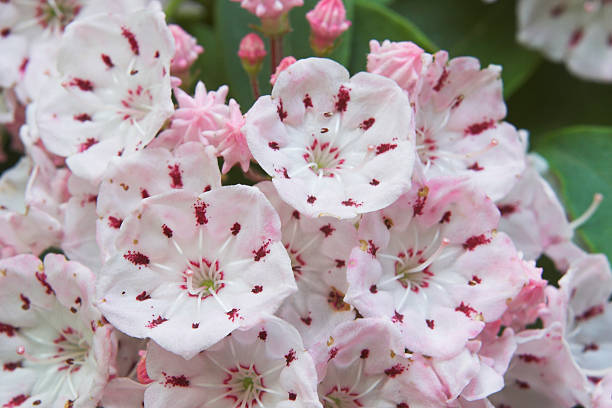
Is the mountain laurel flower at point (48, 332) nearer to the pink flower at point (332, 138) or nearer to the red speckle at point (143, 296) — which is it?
the red speckle at point (143, 296)

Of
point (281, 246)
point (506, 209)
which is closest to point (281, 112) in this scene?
point (281, 246)

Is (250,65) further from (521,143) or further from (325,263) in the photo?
(521,143)

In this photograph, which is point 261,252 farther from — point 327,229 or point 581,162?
point 581,162

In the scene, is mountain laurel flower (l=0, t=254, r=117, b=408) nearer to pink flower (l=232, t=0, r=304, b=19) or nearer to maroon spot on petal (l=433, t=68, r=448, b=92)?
pink flower (l=232, t=0, r=304, b=19)

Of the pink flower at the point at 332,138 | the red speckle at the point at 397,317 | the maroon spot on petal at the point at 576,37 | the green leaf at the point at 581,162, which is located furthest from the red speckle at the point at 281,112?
the maroon spot on petal at the point at 576,37

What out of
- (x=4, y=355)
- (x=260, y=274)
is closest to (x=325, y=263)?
Answer: (x=260, y=274)

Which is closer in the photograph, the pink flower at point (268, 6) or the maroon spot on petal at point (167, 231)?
the maroon spot on petal at point (167, 231)
